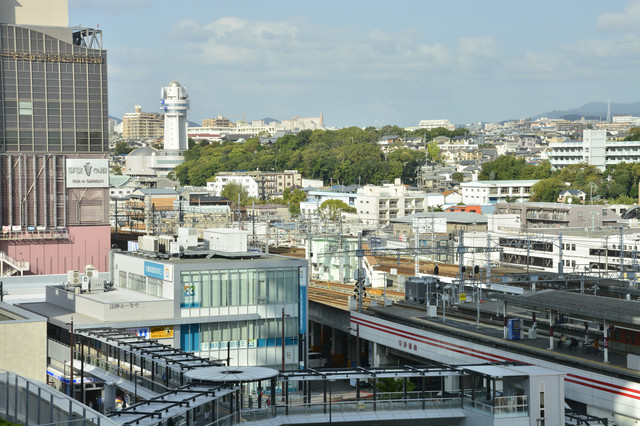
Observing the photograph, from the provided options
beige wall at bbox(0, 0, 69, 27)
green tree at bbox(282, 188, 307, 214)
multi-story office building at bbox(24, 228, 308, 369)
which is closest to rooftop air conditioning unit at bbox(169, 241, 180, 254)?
multi-story office building at bbox(24, 228, 308, 369)

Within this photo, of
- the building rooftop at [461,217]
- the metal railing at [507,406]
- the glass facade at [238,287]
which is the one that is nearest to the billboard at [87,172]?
the glass facade at [238,287]

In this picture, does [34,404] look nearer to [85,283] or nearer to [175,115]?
[85,283]

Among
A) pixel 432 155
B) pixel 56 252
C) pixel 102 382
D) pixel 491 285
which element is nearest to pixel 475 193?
pixel 432 155

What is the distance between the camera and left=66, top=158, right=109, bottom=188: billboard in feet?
146

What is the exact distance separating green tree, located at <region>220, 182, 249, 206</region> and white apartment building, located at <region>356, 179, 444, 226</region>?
20690 mm

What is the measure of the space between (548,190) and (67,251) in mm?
57051

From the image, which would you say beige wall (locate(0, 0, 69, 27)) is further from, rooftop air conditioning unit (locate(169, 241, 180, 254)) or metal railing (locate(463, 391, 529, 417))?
metal railing (locate(463, 391, 529, 417))

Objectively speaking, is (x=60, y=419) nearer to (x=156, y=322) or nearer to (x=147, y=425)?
(x=147, y=425)

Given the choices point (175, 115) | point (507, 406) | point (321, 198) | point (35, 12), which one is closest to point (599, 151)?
point (321, 198)

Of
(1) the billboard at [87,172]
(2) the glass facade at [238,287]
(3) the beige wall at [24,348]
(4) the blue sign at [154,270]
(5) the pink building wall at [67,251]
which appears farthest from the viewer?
(1) the billboard at [87,172]

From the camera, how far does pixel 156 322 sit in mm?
26766

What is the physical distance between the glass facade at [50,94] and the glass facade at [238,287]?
19260mm

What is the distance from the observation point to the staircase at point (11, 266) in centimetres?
4281

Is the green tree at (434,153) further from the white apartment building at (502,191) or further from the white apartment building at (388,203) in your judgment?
the white apartment building at (388,203)
